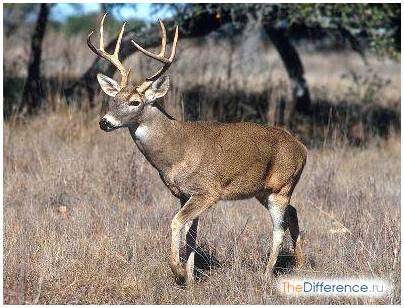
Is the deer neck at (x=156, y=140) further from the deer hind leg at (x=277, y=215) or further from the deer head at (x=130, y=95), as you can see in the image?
the deer hind leg at (x=277, y=215)

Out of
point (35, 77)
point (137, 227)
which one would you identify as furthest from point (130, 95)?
point (35, 77)

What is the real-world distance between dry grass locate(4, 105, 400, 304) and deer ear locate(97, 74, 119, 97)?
3.87 feet

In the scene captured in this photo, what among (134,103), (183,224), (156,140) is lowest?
(183,224)

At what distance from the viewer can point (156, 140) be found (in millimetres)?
5770

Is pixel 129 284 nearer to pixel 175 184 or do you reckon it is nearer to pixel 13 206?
pixel 175 184

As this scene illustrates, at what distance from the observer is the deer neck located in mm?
5742

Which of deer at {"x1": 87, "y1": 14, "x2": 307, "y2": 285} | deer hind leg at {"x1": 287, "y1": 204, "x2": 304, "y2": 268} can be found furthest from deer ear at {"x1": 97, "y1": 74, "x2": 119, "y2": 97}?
deer hind leg at {"x1": 287, "y1": 204, "x2": 304, "y2": 268}

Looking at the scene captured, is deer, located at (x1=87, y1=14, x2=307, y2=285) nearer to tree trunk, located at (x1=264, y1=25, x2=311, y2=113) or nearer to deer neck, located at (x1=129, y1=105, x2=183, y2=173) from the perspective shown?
deer neck, located at (x1=129, y1=105, x2=183, y2=173)

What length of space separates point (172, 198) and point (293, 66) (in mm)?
6065

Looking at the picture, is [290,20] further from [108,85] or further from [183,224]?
[183,224]

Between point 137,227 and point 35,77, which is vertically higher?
point 35,77

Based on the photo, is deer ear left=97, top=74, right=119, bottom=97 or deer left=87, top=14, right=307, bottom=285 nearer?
deer left=87, top=14, right=307, bottom=285

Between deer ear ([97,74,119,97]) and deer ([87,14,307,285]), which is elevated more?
deer ear ([97,74,119,97])

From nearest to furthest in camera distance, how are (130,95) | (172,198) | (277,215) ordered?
(130,95), (277,215), (172,198)
